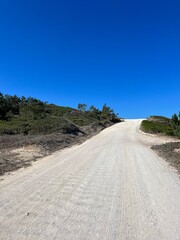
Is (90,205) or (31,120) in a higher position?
(31,120)

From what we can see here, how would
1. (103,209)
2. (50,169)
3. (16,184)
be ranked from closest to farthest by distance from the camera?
1. (103,209)
2. (16,184)
3. (50,169)

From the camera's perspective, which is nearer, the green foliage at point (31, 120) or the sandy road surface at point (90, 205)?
the sandy road surface at point (90, 205)

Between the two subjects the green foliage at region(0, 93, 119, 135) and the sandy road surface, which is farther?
the green foliage at region(0, 93, 119, 135)

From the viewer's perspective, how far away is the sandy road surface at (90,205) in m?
3.23

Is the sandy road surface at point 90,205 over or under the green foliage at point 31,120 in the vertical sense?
under

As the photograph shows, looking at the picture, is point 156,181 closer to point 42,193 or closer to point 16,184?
point 42,193

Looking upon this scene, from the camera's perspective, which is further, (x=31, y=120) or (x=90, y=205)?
(x=31, y=120)

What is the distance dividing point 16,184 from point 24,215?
6.65ft

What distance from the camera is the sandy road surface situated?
3234mm

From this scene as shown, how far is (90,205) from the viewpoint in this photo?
13.9 ft

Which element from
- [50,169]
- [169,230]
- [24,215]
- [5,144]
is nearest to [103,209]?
[169,230]

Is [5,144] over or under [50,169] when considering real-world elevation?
over

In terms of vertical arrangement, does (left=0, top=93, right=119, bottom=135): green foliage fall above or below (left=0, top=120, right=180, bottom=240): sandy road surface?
above

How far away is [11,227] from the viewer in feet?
10.9
